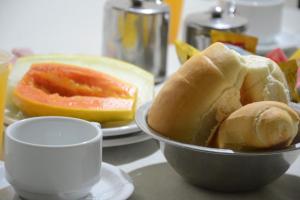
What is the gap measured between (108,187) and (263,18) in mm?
816

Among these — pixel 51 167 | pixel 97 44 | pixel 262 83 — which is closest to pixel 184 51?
pixel 262 83

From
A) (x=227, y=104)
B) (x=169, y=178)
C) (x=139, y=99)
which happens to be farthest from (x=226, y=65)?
(x=139, y=99)

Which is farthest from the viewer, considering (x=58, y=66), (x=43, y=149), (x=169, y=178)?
(x=58, y=66)

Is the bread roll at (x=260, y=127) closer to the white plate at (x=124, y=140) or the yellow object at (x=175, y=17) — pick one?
the white plate at (x=124, y=140)

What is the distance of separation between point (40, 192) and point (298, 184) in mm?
310

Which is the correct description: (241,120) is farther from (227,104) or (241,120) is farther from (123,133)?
(123,133)

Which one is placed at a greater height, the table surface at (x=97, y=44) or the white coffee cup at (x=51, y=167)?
the white coffee cup at (x=51, y=167)

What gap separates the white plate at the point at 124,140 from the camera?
2.90ft

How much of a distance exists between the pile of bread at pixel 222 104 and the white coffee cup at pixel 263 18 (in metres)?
0.71

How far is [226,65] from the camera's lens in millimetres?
733

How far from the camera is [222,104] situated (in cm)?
74

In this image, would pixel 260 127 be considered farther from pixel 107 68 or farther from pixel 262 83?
pixel 107 68

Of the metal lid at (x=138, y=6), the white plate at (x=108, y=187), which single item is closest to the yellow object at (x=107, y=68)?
the metal lid at (x=138, y=6)

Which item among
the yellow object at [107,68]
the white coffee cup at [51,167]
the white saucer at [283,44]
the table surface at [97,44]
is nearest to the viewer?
the white coffee cup at [51,167]
